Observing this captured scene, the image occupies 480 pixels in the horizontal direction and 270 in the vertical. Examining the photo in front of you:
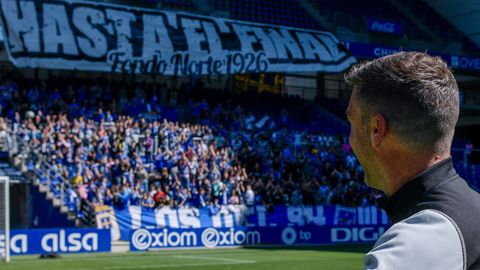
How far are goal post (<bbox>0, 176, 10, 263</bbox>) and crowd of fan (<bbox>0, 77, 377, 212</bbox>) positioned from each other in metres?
4.59

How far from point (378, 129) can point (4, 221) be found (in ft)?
67.9

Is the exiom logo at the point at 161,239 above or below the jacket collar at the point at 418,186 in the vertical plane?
below

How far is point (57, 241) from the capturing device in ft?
78.9

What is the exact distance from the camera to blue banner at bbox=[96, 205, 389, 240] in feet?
87.1

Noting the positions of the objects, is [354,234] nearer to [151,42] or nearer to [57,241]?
[57,241]

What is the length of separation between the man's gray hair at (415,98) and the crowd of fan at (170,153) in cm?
2506

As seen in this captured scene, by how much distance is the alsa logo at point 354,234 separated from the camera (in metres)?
30.4

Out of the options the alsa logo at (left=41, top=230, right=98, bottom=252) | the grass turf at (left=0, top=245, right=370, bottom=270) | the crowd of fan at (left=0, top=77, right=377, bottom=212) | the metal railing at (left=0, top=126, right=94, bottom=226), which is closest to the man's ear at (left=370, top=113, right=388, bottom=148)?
the grass turf at (left=0, top=245, right=370, bottom=270)

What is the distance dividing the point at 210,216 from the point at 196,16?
12.0m

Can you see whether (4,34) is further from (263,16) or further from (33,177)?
(263,16)

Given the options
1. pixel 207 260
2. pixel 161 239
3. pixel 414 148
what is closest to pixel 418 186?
pixel 414 148

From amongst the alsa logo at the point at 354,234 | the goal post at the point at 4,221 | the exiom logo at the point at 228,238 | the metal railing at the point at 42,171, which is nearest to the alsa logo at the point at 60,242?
the goal post at the point at 4,221

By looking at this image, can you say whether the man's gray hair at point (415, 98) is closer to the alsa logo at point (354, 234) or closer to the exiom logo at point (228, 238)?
the exiom logo at point (228, 238)

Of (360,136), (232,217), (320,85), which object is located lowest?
(232,217)
